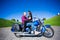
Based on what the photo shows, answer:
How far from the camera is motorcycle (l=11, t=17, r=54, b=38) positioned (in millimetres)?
3162

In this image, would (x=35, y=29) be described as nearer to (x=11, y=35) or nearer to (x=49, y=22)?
(x=49, y=22)

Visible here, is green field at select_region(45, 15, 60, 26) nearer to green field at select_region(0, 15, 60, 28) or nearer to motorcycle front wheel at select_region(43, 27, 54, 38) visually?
green field at select_region(0, 15, 60, 28)

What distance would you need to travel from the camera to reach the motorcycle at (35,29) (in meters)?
3.16

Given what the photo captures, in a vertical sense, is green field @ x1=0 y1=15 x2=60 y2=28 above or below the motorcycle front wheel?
above

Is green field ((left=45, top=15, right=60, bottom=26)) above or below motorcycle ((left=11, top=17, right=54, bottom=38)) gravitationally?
above

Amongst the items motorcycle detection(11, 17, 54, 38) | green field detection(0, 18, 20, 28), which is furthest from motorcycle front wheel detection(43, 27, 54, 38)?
green field detection(0, 18, 20, 28)

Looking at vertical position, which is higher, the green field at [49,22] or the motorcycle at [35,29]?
the green field at [49,22]

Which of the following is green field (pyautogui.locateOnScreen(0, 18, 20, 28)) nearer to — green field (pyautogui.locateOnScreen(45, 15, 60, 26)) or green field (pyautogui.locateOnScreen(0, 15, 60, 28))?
green field (pyautogui.locateOnScreen(0, 15, 60, 28))

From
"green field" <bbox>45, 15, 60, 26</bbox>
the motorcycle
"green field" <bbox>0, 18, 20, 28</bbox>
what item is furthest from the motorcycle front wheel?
"green field" <bbox>0, 18, 20, 28</bbox>

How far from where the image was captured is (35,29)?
3189 mm

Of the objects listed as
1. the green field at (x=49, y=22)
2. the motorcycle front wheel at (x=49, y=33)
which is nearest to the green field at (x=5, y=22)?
the green field at (x=49, y=22)

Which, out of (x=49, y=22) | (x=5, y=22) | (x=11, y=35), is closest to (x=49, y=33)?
(x=49, y=22)

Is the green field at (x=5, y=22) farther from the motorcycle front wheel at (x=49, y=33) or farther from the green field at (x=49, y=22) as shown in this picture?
the motorcycle front wheel at (x=49, y=33)

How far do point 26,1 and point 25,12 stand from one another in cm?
20
